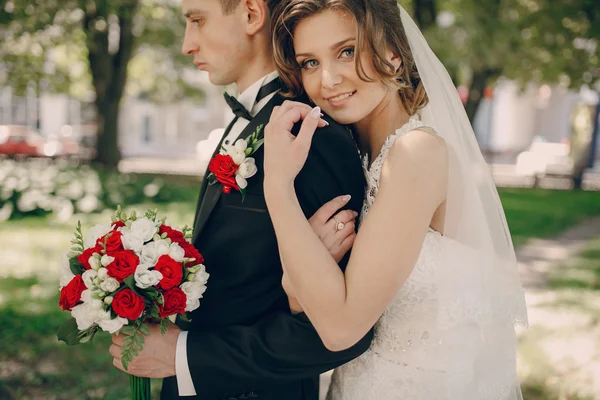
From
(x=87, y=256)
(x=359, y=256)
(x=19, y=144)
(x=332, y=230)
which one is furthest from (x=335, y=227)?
(x=19, y=144)

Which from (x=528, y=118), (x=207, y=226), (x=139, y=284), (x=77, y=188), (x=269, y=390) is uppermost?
(x=207, y=226)

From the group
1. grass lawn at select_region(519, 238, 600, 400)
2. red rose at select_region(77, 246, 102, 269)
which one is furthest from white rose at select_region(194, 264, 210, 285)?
grass lawn at select_region(519, 238, 600, 400)

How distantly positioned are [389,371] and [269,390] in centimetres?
45

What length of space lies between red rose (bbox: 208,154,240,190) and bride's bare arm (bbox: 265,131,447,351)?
6.7 inches

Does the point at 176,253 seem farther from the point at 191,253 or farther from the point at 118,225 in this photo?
the point at 118,225

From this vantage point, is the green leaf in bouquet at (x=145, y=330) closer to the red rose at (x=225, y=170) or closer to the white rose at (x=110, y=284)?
the white rose at (x=110, y=284)

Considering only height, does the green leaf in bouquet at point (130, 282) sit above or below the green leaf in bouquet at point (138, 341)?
above

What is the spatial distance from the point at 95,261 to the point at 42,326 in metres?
4.78

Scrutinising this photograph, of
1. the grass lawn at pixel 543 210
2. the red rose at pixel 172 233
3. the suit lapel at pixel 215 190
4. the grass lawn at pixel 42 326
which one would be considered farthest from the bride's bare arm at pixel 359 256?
the grass lawn at pixel 543 210

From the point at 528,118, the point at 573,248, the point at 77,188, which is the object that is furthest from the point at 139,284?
the point at 528,118

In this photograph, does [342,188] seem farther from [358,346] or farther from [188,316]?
[188,316]

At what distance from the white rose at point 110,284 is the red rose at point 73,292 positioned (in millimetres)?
106

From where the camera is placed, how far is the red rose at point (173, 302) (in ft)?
6.31

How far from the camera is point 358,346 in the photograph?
6.55ft
